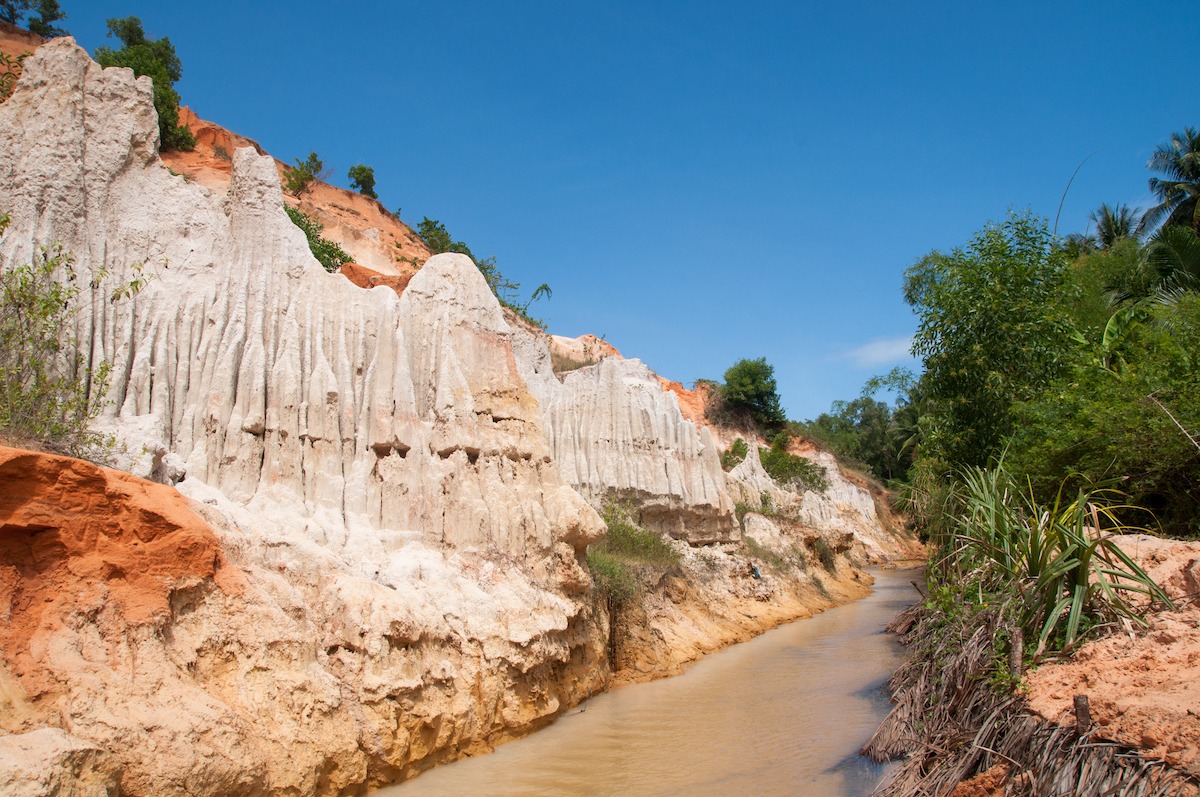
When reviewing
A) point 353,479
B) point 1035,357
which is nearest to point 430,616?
point 353,479

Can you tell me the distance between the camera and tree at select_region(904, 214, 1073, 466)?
41.8ft

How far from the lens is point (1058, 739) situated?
5.43 metres

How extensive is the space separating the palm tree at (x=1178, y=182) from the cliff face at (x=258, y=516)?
2385 cm

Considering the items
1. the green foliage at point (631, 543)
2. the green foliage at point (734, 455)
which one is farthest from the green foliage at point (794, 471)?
the green foliage at point (631, 543)

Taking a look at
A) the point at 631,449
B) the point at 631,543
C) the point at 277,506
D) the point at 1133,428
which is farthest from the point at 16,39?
A: the point at 1133,428

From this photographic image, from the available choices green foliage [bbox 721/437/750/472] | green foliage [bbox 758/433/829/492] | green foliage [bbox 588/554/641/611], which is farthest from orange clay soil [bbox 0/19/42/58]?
green foliage [bbox 758/433/829/492]

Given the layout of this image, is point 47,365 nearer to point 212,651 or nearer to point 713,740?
point 212,651

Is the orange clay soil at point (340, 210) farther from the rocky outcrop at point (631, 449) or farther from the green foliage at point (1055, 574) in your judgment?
the green foliage at point (1055, 574)

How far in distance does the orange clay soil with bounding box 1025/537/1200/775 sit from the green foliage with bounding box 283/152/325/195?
41.7m

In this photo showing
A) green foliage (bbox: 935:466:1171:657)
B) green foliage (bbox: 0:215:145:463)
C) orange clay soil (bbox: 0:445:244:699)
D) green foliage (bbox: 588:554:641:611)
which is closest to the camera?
orange clay soil (bbox: 0:445:244:699)

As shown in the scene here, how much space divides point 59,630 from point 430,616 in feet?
13.4

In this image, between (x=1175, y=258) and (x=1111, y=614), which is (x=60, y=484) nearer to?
(x=1111, y=614)

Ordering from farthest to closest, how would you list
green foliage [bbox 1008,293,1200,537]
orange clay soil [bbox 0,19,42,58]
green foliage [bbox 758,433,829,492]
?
green foliage [bbox 758,433,829,492] < orange clay soil [bbox 0,19,42,58] < green foliage [bbox 1008,293,1200,537]

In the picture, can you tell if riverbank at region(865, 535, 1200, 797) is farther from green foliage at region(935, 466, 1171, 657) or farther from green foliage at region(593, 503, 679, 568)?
green foliage at region(593, 503, 679, 568)
